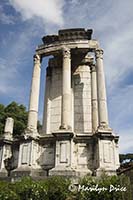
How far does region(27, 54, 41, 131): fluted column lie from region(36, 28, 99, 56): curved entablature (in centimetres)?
111

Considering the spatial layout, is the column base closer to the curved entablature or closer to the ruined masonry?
the ruined masonry

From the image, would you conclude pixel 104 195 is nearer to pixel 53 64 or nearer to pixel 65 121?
pixel 65 121

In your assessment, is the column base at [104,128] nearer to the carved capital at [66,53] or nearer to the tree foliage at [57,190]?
the tree foliage at [57,190]

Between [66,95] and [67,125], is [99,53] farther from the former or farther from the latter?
[67,125]

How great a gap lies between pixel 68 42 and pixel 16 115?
54.9 feet

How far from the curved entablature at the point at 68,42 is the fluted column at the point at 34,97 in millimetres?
1109

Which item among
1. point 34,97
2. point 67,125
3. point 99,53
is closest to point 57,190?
point 67,125

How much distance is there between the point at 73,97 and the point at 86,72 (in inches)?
111

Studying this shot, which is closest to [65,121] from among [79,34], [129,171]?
[129,171]

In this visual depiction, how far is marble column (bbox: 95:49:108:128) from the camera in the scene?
16953 mm

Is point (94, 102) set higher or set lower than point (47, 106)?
higher

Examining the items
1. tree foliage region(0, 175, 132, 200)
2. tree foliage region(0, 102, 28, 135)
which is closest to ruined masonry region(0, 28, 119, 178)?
tree foliage region(0, 175, 132, 200)

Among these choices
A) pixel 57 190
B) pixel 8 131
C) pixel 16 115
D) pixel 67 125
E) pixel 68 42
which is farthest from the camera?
pixel 16 115

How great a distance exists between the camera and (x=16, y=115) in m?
34.0
